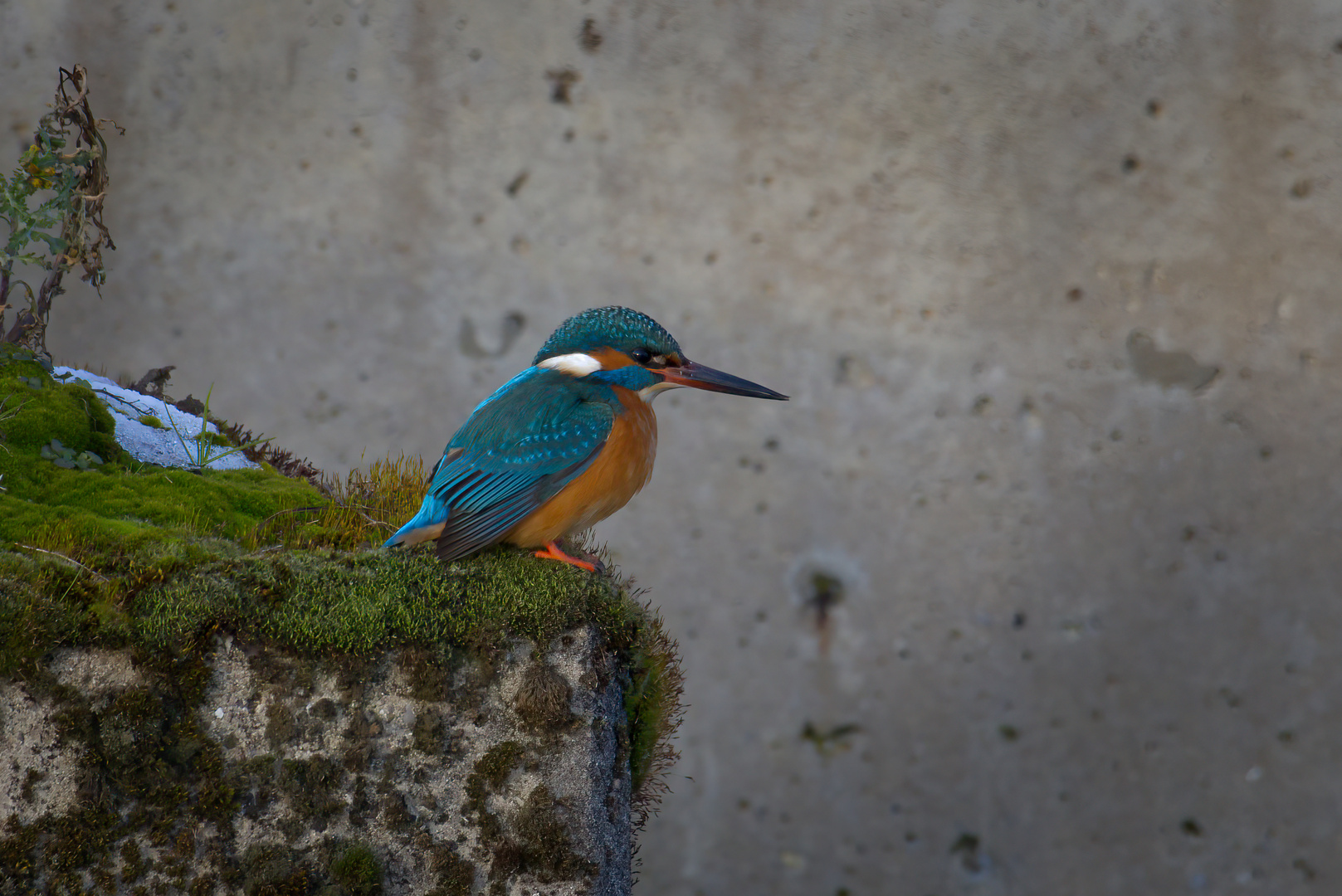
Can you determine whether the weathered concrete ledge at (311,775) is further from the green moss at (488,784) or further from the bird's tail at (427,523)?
the bird's tail at (427,523)

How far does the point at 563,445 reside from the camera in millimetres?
2018

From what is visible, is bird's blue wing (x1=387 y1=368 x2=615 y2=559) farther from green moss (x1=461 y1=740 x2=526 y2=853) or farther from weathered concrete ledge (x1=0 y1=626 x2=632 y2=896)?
green moss (x1=461 y1=740 x2=526 y2=853)

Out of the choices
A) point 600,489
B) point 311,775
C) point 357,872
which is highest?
point 600,489

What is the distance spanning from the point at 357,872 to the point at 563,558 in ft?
2.41

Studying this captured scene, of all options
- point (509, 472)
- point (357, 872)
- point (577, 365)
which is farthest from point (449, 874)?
point (577, 365)

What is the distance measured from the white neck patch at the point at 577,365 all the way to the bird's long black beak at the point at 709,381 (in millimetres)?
157

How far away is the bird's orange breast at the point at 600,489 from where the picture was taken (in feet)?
6.69

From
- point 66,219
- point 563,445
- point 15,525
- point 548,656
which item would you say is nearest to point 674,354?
point 563,445

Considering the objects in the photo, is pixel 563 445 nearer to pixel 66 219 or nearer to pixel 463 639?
pixel 463 639

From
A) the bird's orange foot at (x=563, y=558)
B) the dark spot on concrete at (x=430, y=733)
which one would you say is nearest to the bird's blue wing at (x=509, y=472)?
the bird's orange foot at (x=563, y=558)

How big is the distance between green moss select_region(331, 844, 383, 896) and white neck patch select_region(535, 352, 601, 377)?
107 centimetres

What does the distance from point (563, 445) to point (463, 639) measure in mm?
454

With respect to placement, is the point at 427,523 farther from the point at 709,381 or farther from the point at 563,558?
the point at 709,381

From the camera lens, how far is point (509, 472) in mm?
2020
